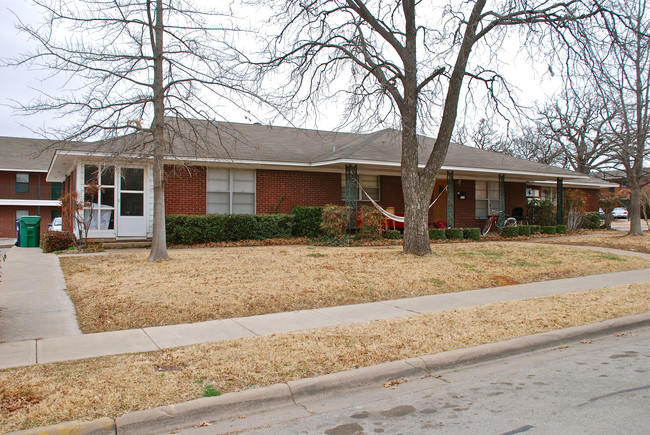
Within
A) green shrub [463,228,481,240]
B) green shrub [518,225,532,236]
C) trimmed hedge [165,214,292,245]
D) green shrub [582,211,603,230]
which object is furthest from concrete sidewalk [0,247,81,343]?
green shrub [582,211,603,230]

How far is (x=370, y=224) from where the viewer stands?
1694 centimetres

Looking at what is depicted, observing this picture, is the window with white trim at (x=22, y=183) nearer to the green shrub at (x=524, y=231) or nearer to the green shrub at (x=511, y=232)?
the green shrub at (x=511, y=232)

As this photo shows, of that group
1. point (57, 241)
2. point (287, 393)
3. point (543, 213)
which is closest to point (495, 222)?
point (543, 213)

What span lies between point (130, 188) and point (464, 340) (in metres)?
13.8

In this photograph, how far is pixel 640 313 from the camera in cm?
802

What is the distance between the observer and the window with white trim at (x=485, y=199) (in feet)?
79.9

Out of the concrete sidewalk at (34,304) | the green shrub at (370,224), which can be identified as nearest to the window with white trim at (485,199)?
the green shrub at (370,224)

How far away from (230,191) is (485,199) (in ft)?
42.1

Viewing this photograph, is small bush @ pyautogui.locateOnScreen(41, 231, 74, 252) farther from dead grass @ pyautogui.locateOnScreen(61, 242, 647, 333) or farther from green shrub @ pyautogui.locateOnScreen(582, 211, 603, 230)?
green shrub @ pyautogui.locateOnScreen(582, 211, 603, 230)

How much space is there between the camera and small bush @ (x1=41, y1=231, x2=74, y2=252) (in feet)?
50.3

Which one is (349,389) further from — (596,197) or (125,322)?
(596,197)

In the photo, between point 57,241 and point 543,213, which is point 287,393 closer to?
point 57,241

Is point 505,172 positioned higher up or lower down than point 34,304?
higher up

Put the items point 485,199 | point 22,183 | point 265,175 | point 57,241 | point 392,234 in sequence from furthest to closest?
point 22,183
point 485,199
point 265,175
point 392,234
point 57,241
